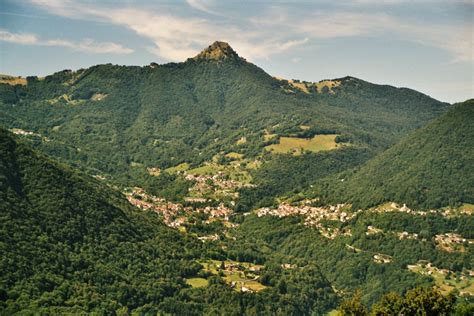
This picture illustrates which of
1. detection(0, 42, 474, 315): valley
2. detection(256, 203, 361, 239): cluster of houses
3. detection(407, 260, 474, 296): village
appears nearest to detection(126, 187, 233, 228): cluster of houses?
detection(0, 42, 474, 315): valley

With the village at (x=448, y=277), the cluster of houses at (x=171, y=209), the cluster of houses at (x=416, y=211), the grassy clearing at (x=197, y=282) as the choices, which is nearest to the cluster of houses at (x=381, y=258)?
the village at (x=448, y=277)

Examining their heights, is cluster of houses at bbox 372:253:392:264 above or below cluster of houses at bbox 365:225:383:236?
below

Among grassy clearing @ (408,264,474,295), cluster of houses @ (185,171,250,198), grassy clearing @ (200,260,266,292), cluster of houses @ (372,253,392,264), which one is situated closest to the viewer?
grassy clearing @ (200,260,266,292)

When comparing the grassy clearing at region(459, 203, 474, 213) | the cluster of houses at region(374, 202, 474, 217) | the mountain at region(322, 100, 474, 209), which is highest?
the mountain at region(322, 100, 474, 209)

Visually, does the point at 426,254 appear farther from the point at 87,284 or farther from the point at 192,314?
the point at 87,284

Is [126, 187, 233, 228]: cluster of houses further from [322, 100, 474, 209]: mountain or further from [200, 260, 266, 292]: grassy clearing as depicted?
[322, 100, 474, 209]: mountain
